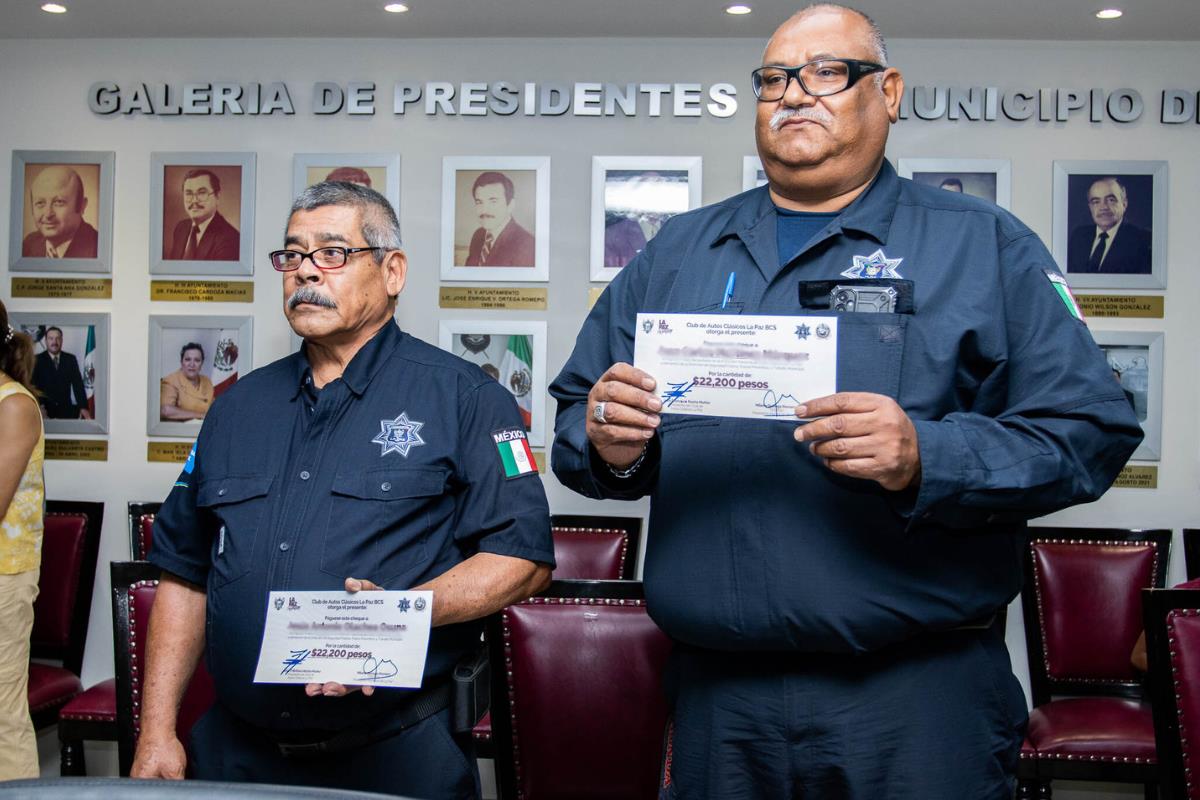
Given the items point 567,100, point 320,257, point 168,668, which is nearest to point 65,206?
point 567,100

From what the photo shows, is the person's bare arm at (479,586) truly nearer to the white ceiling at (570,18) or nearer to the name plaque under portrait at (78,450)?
the white ceiling at (570,18)

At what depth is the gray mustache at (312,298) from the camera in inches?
82.4

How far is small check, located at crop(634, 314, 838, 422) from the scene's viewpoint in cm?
138

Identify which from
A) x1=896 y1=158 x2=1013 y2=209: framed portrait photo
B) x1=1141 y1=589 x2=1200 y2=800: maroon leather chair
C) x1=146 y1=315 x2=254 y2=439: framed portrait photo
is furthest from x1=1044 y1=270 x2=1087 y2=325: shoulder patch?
x1=146 y1=315 x2=254 y2=439: framed portrait photo

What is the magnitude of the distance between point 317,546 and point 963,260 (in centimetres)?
118

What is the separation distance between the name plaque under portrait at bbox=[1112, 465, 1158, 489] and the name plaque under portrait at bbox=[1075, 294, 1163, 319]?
586 mm

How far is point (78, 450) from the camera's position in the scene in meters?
4.51

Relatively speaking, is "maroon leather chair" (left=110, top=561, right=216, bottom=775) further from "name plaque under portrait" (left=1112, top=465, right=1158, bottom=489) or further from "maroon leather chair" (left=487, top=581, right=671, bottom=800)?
"name plaque under portrait" (left=1112, top=465, right=1158, bottom=489)

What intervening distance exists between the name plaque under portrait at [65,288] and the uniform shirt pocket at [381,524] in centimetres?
301

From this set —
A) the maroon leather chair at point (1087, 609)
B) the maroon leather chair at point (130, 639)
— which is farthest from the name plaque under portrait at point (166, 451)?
the maroon leather chair at point (1087, 609)

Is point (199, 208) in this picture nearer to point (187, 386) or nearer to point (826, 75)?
point (187, 386)

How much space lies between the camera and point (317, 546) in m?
1.93

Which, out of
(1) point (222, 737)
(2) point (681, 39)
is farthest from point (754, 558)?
(2) point (681, 39)

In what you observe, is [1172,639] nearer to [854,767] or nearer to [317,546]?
[854,767]
